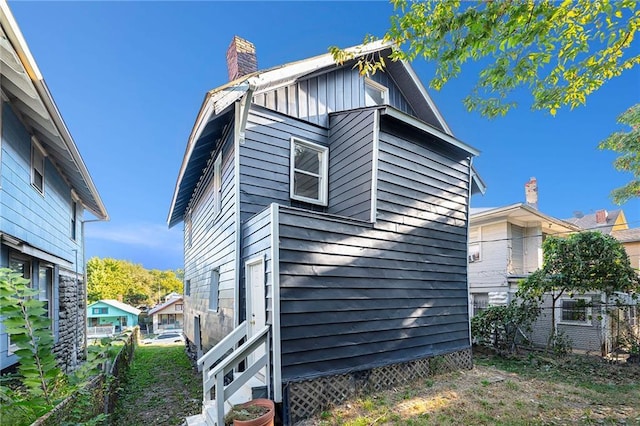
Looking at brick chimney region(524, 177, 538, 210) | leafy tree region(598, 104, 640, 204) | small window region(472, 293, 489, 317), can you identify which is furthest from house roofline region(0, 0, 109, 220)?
brick chimney region(524, 177, 538, 210)

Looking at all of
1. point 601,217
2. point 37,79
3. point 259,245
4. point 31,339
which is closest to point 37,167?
point 37,79

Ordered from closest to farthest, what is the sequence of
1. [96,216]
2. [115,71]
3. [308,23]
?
[308,23] → [115,71] → [96,216]

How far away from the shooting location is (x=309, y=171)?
7258 millimetres

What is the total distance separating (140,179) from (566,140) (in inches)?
2001

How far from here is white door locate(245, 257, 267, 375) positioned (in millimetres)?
5203

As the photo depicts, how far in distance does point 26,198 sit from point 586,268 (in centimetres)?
1309

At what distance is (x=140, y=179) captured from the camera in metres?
48.5

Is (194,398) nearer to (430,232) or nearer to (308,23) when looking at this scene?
(430,232)

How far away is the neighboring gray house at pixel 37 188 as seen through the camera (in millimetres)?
4801

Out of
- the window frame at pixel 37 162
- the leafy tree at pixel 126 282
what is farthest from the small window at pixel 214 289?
the leafy tree at pixel 126 282

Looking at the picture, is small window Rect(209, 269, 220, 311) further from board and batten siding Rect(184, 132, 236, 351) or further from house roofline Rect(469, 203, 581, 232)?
house roofline Rect(469, 203, 581, 232)

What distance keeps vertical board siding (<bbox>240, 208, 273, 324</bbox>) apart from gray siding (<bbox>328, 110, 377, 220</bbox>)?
1993mm

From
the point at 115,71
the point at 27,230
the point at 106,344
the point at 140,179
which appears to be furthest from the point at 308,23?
the point at 140,179

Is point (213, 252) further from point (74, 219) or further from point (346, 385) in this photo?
point (74, 219)
